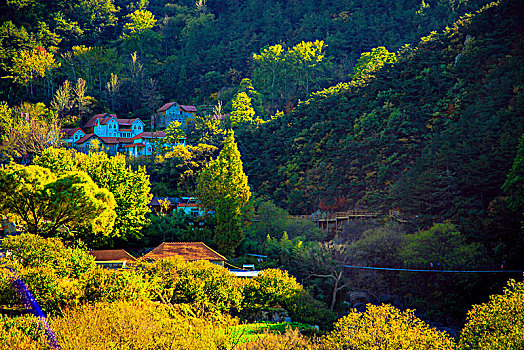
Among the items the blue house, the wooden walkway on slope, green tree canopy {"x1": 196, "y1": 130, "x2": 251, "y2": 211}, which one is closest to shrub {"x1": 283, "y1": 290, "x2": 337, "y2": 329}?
green tree canopy {"x1": 196, "y1": 130, "x2": 251, "y2": 211}

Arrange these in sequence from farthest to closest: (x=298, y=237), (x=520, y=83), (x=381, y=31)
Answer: (x=381, y=31) → (x=520, y=83) → (x=298, y=237)

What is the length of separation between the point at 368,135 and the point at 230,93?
25129 millimetres

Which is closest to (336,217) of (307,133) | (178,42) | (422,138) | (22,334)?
(422,138)

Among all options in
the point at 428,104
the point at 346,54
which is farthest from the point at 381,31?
the point at 428,104

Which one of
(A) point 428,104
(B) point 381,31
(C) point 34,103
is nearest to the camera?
(A) point 428,104

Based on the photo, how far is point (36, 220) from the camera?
3008 centimetres

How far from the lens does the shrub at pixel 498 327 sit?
1888 cm

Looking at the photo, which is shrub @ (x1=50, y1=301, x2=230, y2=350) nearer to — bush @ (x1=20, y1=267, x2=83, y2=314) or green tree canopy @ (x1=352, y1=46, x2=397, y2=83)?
bush @ (x1=20, y1=267, x2=83, y2=314)

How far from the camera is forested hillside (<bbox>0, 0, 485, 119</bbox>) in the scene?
67125 mm

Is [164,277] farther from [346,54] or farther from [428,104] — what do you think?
[346,54]

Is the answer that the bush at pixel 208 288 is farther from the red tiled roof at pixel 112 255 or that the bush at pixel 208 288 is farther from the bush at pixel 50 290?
the red tiled roof at pixel 112 255

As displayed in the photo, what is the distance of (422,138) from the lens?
145 ft

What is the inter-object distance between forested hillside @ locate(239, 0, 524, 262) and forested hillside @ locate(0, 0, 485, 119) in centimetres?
1152

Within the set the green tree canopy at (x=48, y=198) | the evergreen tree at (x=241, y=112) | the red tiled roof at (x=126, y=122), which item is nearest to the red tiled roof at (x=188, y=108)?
the red tiled roof at (x=126, y=122)
